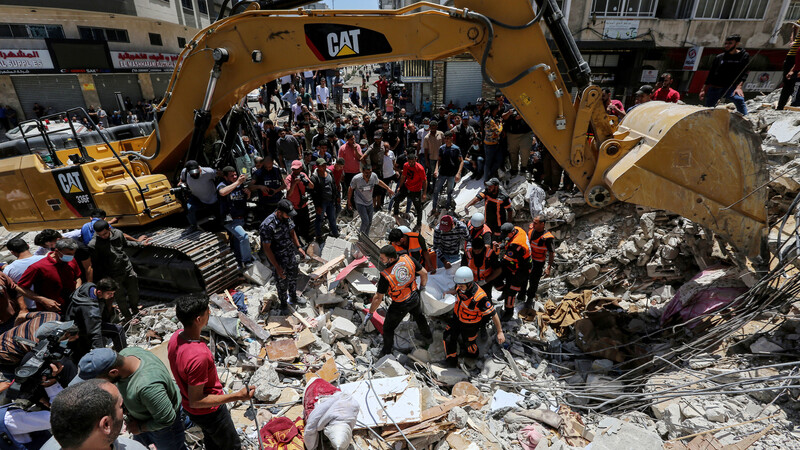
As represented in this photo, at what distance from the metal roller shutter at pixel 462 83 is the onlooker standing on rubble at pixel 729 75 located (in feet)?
42.2

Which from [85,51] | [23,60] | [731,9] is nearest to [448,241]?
[731,9]

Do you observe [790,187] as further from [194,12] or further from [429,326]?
[194,12]

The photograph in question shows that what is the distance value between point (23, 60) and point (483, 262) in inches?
963

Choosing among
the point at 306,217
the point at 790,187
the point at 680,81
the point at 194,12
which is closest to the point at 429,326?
the point at 306,217

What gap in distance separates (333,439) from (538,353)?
318 centimetres

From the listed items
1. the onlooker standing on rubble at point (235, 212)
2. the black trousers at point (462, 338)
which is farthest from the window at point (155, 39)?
the black trousers at point (462, 338)

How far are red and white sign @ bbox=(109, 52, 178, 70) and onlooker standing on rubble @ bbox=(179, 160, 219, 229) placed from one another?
70.2 feet

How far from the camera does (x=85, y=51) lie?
20.4m

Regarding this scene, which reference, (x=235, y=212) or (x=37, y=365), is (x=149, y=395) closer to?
(x=37, y=365)

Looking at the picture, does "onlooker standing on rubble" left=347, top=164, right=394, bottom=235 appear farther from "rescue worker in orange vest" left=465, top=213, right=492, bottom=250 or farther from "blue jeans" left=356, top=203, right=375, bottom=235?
"rescue worker in orange vest" left=465, top=213, right=492, bottom=250

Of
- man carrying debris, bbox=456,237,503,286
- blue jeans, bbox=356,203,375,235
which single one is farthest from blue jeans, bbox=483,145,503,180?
man carrying debris, bbox=456,237,503,286

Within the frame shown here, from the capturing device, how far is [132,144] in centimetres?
718

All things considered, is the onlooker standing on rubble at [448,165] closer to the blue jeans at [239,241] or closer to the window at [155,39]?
the blue jeans at [239,241]

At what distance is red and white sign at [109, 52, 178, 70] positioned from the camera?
21844 millimetres
